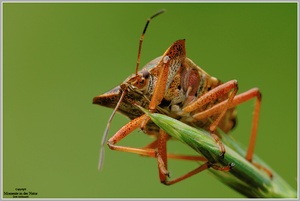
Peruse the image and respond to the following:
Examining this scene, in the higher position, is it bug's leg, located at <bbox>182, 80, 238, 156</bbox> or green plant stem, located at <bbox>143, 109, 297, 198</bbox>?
bug's leg, located at <bbox>182, 80, 238, 156</bbox>

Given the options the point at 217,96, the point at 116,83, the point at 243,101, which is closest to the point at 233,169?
Answer: the point at 217,96

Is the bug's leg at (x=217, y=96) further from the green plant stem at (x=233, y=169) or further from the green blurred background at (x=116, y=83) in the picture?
the green blurred background at (x=116, y=83)

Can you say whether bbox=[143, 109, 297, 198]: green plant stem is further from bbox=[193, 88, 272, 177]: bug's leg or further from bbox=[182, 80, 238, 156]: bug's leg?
bbox=[182, 80, 238, 156]: bug's leg

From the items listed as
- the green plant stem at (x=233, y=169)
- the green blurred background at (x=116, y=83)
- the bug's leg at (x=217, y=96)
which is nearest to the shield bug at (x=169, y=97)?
the bug's leg at (x=217, y=96)

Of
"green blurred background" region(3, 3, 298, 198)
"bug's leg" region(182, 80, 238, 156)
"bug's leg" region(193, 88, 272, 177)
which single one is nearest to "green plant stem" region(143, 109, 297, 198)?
"bug's leg" region(193, 88, 272, 177)

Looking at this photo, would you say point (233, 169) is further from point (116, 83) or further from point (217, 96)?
point (116, 83)

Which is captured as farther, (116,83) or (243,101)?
(116,83)

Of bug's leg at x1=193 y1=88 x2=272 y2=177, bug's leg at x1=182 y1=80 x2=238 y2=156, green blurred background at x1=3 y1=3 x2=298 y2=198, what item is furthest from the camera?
green blurred background at x1=3 y1=3 x2=298 y2=198
